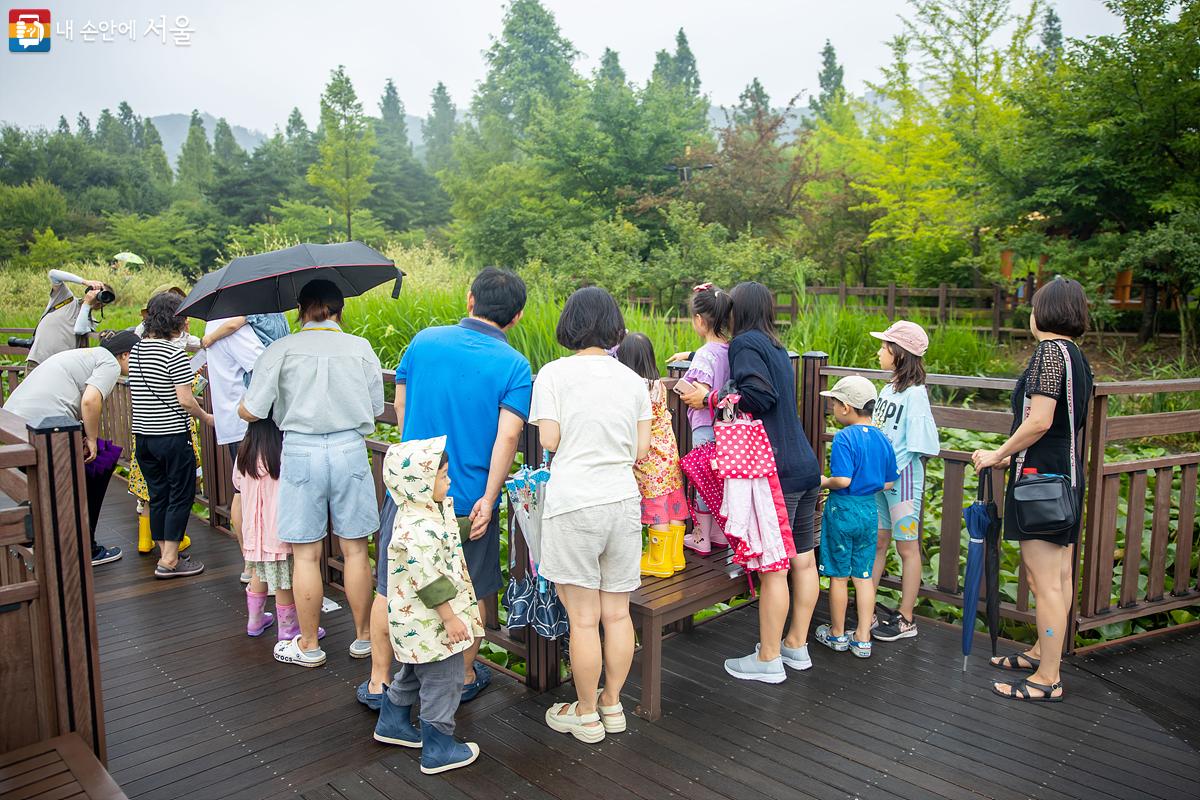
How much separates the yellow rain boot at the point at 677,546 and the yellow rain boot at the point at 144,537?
3411 millimetres

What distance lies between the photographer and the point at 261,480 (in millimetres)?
3410

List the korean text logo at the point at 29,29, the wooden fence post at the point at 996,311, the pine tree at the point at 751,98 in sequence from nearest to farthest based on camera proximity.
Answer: the wooden fence post at the point at 996,311 → the korean text logo at the point at 29,29 → the pine tree at the point at 751,98

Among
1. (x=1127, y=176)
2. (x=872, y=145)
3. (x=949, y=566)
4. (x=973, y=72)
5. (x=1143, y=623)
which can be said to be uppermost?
(x=973, y=72)

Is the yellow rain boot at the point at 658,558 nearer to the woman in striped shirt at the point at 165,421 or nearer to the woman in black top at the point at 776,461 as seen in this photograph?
the woman in black top at the point at 776,461

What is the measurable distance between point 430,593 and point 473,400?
25.1 inches

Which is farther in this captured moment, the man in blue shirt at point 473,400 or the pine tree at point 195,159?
the pine tree at point 195,159

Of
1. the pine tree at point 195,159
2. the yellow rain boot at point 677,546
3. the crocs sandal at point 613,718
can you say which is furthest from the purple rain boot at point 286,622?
the pine tree at point 195,159

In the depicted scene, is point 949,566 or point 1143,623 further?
point 1143,623

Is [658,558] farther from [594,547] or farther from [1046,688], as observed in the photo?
[1046,688]

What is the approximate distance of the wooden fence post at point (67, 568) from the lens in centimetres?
214

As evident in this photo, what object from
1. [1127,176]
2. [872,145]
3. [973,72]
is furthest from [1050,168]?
[872,145]

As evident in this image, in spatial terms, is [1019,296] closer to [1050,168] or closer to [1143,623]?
[1050,168]

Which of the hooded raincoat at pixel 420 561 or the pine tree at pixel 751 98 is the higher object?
the pine tree at pixel 751 98

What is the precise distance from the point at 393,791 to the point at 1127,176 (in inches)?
545
